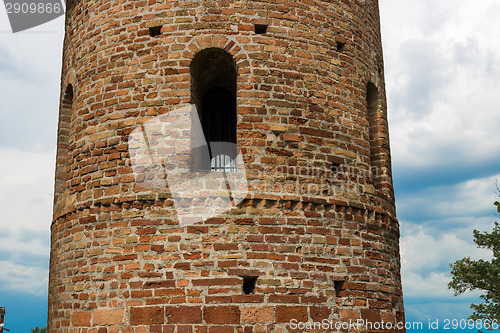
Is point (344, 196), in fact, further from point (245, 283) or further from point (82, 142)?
point (82, 142)

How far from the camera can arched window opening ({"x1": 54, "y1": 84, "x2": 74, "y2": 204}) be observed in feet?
24.3

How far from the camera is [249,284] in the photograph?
5379mm

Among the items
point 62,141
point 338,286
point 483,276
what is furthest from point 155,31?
point 483,276

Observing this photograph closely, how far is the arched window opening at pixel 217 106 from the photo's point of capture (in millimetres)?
6383

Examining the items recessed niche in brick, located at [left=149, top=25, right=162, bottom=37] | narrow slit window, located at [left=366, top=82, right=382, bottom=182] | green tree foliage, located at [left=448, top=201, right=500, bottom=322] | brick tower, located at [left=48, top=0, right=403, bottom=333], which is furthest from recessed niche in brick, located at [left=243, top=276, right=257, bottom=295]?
green tree foliage, located at [left=448, top=201, right=500, bottom=322]

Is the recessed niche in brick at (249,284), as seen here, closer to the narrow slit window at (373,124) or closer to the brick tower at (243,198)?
the brick tower at (243,198)

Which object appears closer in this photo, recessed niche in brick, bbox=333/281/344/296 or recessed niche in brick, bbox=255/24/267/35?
recessed niche in brick, bbox=333/281/344/296

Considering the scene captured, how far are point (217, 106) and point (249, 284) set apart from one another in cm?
296

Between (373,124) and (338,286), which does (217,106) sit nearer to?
(373,124)

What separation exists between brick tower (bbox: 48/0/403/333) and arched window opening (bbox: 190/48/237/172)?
0.27ft

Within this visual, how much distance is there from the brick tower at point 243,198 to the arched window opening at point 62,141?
83cm

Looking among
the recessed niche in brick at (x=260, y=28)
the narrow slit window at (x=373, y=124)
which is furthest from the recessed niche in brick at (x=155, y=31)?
the narrow slit window at (x=373, y=124)

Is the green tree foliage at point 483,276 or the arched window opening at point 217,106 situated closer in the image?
the arched window opening at point 217,106

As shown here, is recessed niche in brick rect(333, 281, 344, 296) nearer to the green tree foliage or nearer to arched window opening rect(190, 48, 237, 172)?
arched window opening rect(190, 48, 237, 172)
